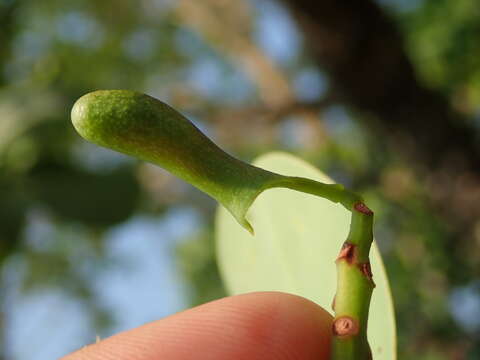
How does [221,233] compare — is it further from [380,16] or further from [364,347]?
[380,16]

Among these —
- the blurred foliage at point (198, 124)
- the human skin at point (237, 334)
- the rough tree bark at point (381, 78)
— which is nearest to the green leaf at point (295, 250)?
the human skin at point (237, 334)

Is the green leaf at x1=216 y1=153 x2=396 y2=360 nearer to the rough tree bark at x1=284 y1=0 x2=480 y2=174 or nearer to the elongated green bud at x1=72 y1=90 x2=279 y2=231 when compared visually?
the elongated green bud at x1=72 y1=90 x2=279 y2=231

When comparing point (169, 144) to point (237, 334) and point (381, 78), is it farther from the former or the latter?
point (381, 78)

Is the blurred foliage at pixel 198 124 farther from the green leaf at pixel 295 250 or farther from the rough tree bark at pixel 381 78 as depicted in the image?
the green leaf at pixel 295 250

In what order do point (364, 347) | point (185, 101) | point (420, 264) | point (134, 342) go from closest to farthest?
point (364, 347), point (134, 342), point (420, 264), point (185, 101)

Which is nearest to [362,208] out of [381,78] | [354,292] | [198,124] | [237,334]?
[354,292]

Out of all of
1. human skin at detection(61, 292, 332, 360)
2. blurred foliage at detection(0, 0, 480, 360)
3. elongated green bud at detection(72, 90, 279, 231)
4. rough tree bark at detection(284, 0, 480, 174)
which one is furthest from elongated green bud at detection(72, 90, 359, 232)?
rough tree bark at detection(284, 0, 480, 174)

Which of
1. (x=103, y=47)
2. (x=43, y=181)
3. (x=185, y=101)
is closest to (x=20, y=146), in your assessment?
(x=43, y=181)
